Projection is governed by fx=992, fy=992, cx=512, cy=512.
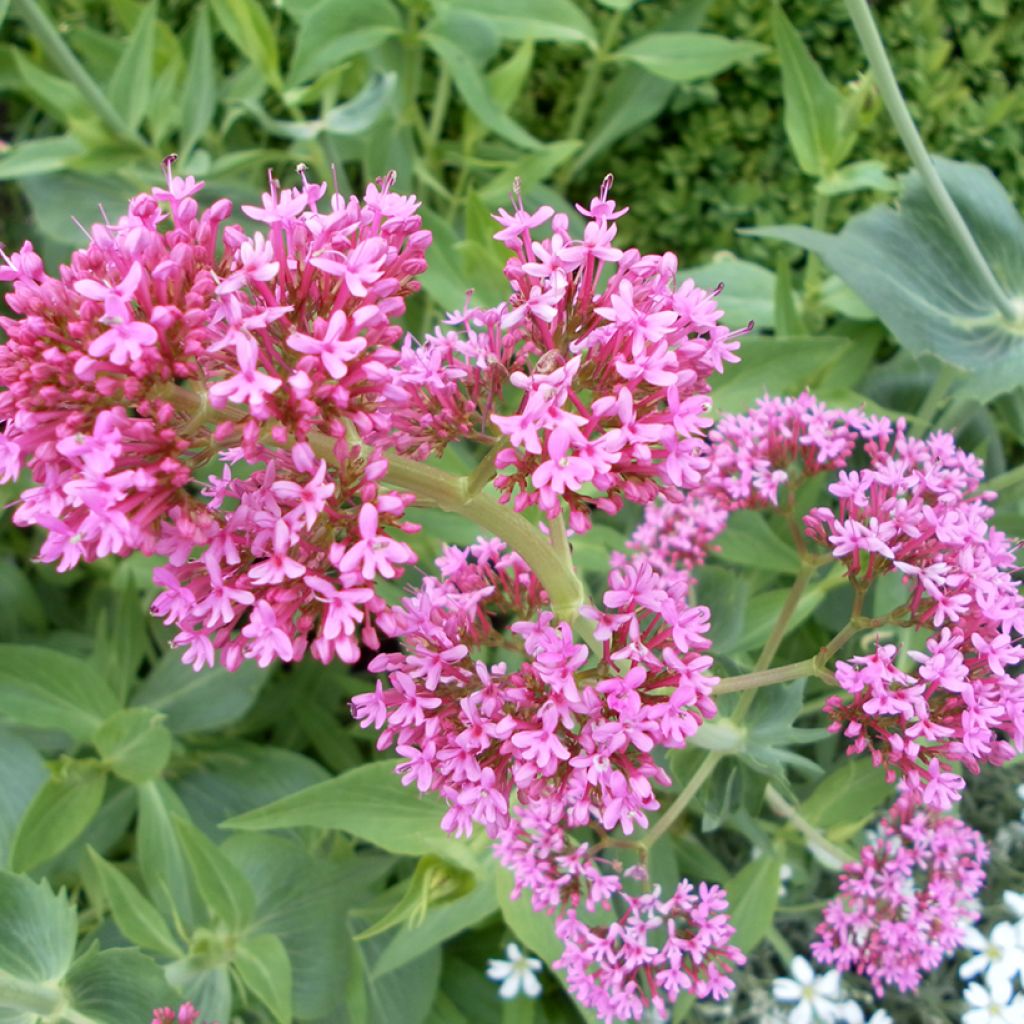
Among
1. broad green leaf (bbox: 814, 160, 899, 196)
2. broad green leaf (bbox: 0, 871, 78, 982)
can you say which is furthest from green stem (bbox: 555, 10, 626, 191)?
broad green leaf (bbox: 0, 871, 78, 982)

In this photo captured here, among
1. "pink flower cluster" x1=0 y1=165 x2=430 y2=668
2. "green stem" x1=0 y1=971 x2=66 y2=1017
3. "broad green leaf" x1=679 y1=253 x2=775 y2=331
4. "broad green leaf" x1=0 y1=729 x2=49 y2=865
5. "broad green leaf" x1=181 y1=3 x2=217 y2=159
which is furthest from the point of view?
"broad green leaf" x1=181 y1=3 x2=217 y2=159

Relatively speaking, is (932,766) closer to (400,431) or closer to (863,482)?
(863,482)

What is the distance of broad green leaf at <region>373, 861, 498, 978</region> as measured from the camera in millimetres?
1678

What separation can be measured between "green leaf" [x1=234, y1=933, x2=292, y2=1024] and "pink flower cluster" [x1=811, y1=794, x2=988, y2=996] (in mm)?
844

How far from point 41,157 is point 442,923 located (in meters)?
1.96

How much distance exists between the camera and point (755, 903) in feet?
5.63

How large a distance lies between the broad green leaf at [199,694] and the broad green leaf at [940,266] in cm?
136

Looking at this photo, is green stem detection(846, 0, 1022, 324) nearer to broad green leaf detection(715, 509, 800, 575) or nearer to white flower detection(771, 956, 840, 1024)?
broad green leaf detection(715, 509, 800, 575)

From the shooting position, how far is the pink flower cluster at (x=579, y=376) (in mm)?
900

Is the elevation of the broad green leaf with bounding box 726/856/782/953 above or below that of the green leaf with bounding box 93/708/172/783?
below

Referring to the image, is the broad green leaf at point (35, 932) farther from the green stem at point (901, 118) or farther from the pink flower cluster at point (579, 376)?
the green stem at point (901, 118)

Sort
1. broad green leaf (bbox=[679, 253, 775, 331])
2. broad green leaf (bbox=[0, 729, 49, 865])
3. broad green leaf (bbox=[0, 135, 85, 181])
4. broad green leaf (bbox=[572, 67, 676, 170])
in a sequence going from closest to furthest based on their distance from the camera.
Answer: broad green leaf (bbox=[0, 729, 49, 865]) → broad green leaf (bbox=[679, 253, 775, 331]) → broad green leaf (bbox=[0, 135, 85, 181]) → broad green leaf (bbox=[572, 67, 676, 170])

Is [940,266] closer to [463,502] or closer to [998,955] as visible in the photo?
[998,955]

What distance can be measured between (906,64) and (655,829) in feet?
7.34
